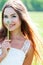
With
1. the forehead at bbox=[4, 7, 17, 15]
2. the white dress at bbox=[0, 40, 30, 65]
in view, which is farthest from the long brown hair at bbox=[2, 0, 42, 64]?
the white dress at bbox=[0, 40, 30, 65]

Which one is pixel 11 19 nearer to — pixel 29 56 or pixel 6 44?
pixel 6 44

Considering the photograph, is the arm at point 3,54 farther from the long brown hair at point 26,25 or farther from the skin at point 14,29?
the long brown hair at point 26,25

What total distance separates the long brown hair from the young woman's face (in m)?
0.03

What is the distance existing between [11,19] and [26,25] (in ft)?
0.49

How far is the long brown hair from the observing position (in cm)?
240

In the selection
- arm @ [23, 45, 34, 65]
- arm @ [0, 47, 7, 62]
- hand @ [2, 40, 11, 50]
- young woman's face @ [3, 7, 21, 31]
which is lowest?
arm @ [23, 45, 34, 65]

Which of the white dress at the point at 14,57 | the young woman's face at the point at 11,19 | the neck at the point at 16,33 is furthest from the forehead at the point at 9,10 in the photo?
the white dress at the point at 14,57

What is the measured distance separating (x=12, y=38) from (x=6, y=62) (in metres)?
0.17

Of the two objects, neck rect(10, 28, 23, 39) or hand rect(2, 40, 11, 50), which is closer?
hand rect(2, 40, 11, 50)

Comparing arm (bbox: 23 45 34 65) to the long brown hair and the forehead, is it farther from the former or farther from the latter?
the forehead

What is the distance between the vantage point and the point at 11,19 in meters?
2.35

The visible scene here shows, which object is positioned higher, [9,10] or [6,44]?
[9,10]

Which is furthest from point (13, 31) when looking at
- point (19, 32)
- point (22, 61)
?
point (22, 61)

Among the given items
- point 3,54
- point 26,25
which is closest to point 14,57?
point 3,54
